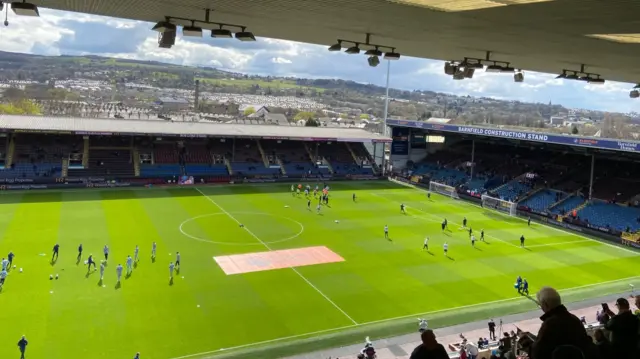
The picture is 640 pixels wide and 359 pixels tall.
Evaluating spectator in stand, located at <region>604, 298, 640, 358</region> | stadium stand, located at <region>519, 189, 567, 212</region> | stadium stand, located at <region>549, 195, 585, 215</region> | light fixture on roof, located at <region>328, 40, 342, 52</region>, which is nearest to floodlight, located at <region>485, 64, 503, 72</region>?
light fixture on roof, located at <region>328, 40, 342, 52</region>

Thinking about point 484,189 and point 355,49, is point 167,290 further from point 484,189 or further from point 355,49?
point 484,189

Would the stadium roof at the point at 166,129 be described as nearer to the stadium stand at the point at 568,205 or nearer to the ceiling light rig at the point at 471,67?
the stadium stand at the point at 568,205

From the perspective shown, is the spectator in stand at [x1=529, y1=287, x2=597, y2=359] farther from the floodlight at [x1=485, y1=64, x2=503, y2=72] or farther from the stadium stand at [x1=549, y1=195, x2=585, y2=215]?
the stadium stand at [x1=549, y1=195, x2=585, y2=215]

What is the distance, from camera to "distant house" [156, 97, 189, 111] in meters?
122

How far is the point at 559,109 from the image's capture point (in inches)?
6885

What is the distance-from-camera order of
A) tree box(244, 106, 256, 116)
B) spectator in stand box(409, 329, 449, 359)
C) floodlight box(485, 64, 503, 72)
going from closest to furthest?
spectator in stand box(409, 329, 449, 359), floodlight box(485, 64, 503, 72), tree box(244, 106, 256, 116)

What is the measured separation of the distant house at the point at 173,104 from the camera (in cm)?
12165

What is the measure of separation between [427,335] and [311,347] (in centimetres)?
1424

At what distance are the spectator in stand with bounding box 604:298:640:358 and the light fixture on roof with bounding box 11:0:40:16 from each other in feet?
30.3

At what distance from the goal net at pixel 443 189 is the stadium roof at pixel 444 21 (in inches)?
1571

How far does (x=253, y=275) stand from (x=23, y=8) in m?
19.0

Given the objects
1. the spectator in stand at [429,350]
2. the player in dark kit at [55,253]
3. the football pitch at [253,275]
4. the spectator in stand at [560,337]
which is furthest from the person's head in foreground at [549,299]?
the player in dark kit at [55,253]

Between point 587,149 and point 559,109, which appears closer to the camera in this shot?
point 587,149

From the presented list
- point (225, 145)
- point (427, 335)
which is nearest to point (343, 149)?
point (225, 145)
